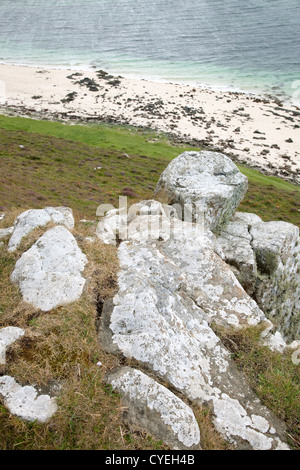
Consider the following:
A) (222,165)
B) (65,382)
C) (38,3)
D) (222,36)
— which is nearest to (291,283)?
(222,165)

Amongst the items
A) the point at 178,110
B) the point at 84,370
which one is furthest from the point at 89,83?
the point at 84,370

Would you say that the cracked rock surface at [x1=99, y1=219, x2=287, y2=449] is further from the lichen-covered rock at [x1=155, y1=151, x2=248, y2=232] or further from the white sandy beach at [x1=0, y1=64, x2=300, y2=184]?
Answer: the white sandy beach at [x1=0, y1=64, x2=300, y2=184]

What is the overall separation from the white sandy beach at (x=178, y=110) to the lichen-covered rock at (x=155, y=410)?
41.7 m

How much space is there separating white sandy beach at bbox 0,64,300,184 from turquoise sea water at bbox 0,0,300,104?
12347 mm

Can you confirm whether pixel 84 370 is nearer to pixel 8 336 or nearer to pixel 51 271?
pixel 8 336

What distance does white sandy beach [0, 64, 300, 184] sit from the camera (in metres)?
48.1

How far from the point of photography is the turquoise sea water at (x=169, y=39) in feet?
275

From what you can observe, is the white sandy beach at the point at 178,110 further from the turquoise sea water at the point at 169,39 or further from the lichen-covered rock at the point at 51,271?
the lichen-covered rock at the point at 51,271

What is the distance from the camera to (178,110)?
194 ft

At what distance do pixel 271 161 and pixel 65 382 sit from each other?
152ft

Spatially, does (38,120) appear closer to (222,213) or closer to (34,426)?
(222,213)

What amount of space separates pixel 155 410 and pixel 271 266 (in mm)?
9436

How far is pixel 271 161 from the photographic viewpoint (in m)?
45.7

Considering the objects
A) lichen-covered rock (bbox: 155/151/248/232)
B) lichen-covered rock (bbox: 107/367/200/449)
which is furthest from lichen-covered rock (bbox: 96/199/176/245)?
lichen-covered rock (bbox: 107/367/200/449)
